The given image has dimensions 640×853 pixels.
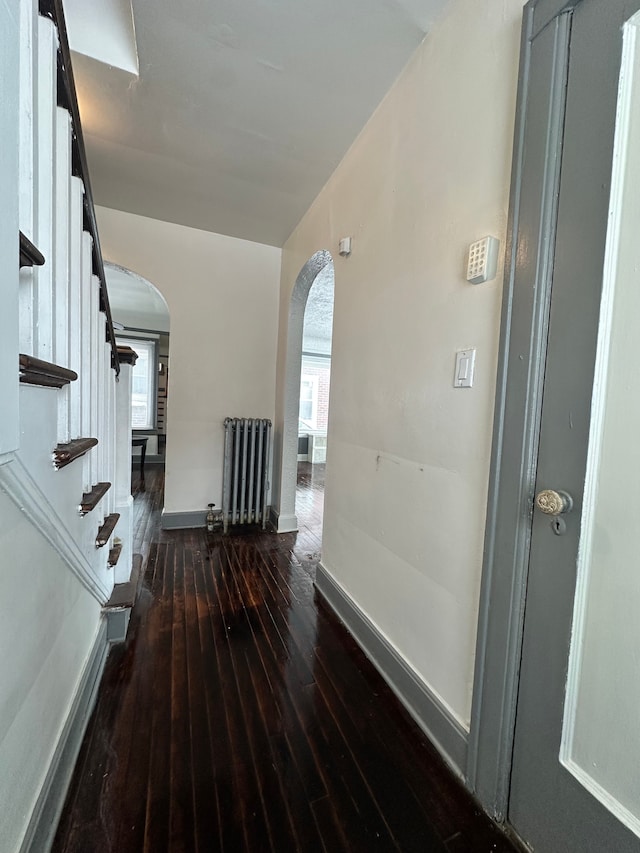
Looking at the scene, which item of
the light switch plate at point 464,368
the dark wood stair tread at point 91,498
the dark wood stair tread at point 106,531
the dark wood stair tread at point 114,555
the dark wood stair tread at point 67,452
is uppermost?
the light switch plate at point 464,368

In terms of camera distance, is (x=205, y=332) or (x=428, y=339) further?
(x=205, y=332)

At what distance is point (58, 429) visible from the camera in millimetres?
1022

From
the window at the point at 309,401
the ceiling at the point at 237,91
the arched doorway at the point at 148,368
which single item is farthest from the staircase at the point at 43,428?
the window at the point at 309,401

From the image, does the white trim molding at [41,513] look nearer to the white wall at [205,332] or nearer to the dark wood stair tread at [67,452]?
the dark wood stair tread at [67,452]

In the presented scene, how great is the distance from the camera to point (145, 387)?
6.35 meters

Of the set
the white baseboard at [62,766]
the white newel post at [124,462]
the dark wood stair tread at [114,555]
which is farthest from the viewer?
the white newel post at [124,462]

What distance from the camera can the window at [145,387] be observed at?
6.27 m

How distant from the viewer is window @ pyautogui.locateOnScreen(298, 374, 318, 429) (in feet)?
26.8

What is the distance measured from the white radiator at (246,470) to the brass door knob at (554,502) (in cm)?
260

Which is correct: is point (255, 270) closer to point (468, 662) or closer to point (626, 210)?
point (626, 210)

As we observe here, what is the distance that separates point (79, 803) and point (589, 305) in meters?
1.93

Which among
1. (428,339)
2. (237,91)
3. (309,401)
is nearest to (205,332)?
(237,91)

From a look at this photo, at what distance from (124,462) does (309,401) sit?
21.2 feet

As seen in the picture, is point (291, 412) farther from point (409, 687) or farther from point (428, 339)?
point (409, 687)
